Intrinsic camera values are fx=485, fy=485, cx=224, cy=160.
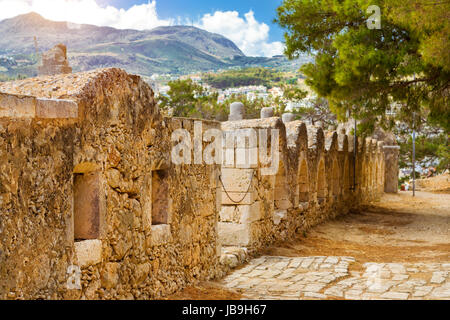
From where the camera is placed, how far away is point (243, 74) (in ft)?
139

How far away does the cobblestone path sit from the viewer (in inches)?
223

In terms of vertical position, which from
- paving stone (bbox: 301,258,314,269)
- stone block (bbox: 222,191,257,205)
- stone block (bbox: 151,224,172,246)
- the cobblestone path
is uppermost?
stone block (bbox: 222,191,257,205)

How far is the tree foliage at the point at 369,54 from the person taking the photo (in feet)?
33.7

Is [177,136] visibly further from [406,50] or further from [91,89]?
[406,50]

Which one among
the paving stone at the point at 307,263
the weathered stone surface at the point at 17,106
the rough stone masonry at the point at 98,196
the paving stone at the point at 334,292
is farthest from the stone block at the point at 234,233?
the weathered stone surface at the point at 17,106

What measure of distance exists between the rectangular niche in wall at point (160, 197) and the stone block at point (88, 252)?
122 centimetres

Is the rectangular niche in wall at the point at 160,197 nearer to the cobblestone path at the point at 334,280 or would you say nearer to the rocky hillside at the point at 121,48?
the cobblestone path at the point at 334,280

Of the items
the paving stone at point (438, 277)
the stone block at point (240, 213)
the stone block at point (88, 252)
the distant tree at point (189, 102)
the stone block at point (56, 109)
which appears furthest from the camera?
the distant tree at point (189, 102)

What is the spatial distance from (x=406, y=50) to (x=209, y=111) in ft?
47.1

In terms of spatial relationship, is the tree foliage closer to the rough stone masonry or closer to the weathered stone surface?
the rough stone masonry

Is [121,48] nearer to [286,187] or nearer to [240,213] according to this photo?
[286,187]

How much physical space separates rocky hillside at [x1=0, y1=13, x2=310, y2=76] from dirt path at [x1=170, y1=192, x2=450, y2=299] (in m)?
3.21

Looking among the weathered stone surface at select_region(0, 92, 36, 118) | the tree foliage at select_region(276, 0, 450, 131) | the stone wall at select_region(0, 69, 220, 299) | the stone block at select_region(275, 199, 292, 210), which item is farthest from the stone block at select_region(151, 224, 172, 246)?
the tree foliage at select_region(276, 0, 450, 131)

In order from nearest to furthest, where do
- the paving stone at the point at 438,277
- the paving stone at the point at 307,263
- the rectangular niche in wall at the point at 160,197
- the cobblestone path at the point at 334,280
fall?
the rectangular niche in wall at the point at 160,197 → the cobblestone path at the point at 334,280 → the paving stone at the point at 438,277 → the paving stone at the point at 307,263
